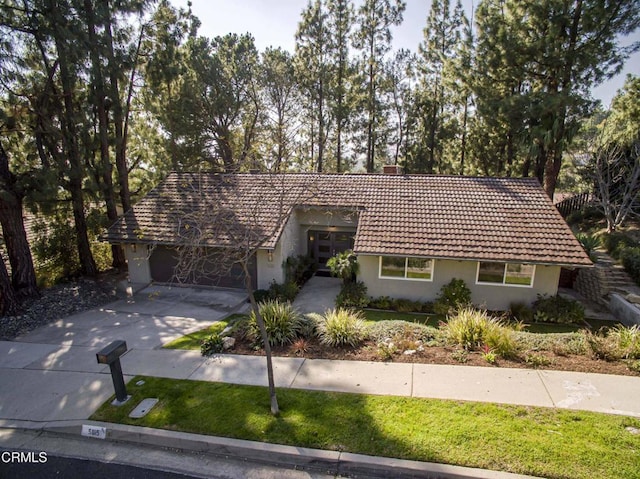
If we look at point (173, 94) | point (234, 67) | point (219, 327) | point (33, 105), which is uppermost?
point (234, 67)

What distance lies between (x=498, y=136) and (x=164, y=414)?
2615cm

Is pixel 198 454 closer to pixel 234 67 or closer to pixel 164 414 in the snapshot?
pixel 164 414

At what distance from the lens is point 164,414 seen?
6375mm

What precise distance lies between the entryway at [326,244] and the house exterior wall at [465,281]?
2.81m

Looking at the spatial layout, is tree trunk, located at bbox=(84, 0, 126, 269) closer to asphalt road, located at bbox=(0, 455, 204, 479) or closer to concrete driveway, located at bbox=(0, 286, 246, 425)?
concrete driveway, located at bbox=(0, 286, 246, 425)

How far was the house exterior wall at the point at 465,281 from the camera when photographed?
39.7 ft

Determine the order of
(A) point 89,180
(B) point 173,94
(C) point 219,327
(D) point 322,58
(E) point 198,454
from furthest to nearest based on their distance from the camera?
1. (D) point 322,58
2. (B) point 173,94
3. (A) point 89,180
4. (C) point 219,327
5. (E) point 198,454

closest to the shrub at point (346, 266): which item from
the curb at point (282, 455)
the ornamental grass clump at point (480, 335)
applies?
the ornamental grass clump at point (480, 335)

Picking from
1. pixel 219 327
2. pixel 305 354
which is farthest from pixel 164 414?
pixel 219 327

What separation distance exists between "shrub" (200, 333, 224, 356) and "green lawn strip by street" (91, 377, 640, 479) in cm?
161

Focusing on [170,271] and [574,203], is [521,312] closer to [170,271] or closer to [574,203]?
[170,271]

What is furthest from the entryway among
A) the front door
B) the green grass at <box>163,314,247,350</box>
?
the green grass at <box>163,314,247,350</box>

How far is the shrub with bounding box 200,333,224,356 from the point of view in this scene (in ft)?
28.6

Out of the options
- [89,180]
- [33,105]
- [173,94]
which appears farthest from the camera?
[173,94]
